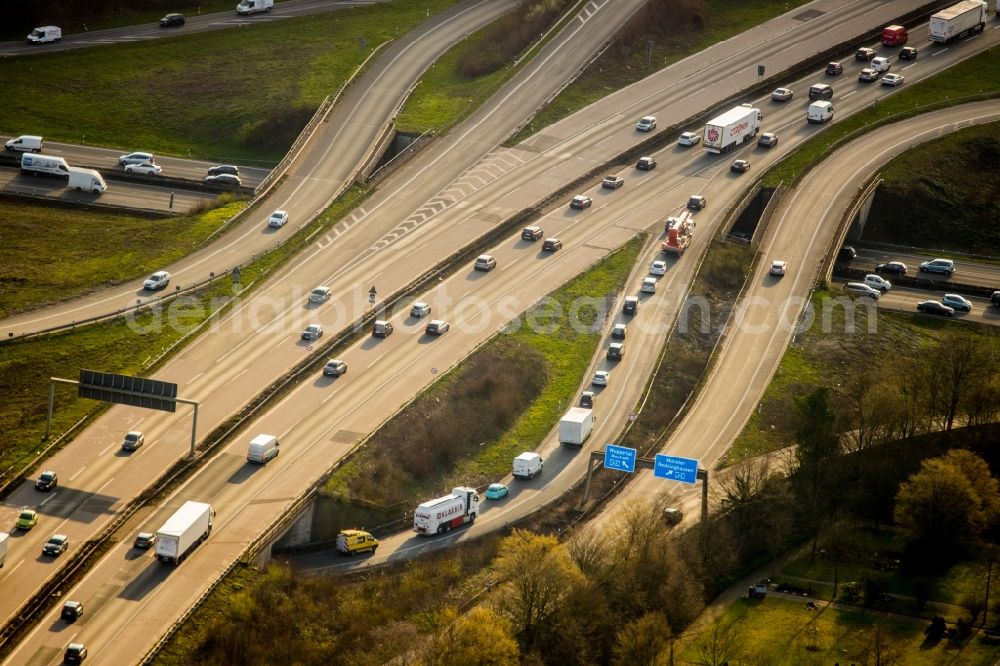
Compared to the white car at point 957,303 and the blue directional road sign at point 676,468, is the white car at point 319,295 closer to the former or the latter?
the blue directional road sign at point 676,468

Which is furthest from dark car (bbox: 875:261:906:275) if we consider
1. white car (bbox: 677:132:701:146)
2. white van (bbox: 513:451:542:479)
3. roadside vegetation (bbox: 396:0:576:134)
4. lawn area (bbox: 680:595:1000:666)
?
lawn area (bbox: 680:595:1000:666)

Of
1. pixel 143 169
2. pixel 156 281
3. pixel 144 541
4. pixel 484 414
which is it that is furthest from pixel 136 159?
pixel 144 541

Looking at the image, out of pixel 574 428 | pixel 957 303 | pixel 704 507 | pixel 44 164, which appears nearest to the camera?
pixel 704 507

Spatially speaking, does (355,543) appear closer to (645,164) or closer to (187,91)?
(645,164)

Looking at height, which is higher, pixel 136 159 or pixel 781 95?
pixel 781 95

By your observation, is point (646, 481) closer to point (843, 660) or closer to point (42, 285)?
point (843, 660)

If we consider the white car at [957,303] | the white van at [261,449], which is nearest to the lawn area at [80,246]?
the white van at [261,449]

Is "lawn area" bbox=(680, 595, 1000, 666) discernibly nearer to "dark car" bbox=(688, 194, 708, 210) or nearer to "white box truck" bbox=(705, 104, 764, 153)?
"dark car" bbox=(688, 194, 708, 210)
